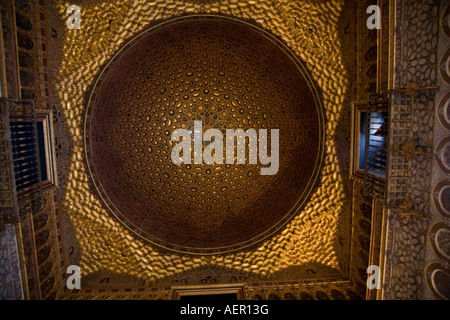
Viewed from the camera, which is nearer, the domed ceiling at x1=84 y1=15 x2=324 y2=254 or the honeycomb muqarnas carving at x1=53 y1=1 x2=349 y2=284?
the honeycomb muqarnas carving at x1=53 y1=1 x2=349 y2=284

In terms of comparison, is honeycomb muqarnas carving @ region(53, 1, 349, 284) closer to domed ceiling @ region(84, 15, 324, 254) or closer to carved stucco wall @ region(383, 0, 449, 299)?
domed ceiling @ region(84, 15, 324, 254)

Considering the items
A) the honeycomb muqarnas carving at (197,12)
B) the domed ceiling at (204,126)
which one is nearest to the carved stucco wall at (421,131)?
the honeycomb muqarnas carving at (197,12)

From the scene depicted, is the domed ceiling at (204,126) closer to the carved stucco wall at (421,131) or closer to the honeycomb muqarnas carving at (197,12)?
the honeycomb muqarnas carving at (197,12)

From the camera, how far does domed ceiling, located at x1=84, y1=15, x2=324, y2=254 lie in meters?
8.30

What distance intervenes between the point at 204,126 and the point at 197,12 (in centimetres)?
355

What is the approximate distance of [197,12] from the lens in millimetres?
7840

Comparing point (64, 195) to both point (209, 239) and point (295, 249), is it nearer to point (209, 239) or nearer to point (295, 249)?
point (209, 239)


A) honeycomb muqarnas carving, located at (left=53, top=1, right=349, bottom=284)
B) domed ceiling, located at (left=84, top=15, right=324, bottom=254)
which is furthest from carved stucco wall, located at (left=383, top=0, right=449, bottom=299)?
domed ceiling, located at (left=84, top=15, right=324, bottom=254)

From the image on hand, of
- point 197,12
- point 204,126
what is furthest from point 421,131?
point 197,12

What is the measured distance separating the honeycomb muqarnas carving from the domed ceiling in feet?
0.88

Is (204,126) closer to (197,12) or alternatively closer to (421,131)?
(197,12)

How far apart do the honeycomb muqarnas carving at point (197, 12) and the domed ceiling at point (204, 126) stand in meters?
0.27

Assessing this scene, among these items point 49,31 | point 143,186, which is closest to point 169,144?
point 143,186

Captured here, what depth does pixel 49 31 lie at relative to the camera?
6.99 m
